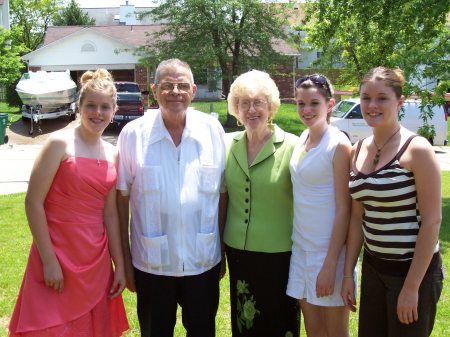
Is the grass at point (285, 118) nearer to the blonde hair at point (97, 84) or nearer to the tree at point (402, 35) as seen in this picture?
the tree at point (402, 35)

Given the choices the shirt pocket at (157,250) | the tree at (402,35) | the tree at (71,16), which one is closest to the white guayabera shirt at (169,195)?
the shirt pocket at (157,250)

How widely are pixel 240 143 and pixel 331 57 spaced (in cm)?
1367

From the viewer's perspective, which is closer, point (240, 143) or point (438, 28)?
point (240, 143)

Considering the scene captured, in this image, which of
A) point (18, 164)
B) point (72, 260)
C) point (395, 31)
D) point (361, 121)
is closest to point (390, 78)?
point (72, 260)

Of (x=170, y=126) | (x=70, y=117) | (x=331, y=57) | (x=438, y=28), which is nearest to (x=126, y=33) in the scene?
(x=70, y=117)

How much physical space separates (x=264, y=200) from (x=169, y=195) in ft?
1.96

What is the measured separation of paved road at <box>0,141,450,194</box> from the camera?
11.4 metres

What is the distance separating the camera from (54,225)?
122 inches

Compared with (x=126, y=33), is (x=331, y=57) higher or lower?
lower

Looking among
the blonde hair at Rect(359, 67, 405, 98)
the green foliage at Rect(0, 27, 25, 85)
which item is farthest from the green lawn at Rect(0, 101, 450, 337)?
the green foliage at Rect(0, 27, 25, 85)

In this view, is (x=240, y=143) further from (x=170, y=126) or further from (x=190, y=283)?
(x=190, y=283)

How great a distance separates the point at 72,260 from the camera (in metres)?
3.13

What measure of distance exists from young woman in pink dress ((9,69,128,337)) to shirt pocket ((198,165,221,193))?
0.55 m

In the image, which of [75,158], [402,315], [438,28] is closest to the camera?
[402,315]
